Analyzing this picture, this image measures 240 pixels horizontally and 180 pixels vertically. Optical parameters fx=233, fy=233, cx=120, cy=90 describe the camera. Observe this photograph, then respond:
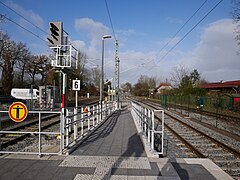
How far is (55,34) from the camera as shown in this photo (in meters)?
8.11

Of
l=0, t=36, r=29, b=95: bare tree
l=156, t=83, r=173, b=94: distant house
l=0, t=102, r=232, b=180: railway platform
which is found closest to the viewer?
l=0, t=102, r=232, b=180: railway platform

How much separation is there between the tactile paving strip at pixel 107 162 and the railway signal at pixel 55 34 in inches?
157

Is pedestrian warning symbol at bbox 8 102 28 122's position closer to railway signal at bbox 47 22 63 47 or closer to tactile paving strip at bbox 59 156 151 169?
tactile paving strip at bbox 59 156 151 169

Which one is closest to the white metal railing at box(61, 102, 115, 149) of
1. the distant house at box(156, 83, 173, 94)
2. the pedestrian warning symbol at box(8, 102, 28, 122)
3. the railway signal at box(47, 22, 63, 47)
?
the pedestrian warning symbol at box(8, 102, 28, 122)

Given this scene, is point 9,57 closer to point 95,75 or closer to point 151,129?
point 95,75

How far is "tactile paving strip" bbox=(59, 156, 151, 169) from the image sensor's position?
19.3 feet

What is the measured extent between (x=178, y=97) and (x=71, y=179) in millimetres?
34315

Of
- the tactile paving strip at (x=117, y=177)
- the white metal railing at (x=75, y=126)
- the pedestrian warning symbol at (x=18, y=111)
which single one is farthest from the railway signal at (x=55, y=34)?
the tactile paving strip at (x=117, y=177)

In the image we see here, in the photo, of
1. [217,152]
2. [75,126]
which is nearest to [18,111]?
[75,126]

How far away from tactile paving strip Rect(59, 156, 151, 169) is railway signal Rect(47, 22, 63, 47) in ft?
Result: 13.1

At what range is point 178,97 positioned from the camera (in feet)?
124

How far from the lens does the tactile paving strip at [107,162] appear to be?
588 centimetres

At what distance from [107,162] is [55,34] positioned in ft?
15.5

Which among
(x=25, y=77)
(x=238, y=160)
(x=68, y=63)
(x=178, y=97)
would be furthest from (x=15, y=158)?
(x=25, y=77)
